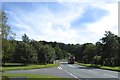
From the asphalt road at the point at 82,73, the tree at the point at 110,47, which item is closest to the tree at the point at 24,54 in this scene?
the tree at the point at 110,47

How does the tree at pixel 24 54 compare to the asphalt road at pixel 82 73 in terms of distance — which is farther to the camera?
the tree at pixel 24 54

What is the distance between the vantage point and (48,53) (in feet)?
299

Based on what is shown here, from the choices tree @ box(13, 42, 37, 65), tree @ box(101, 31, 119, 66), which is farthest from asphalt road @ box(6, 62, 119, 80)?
tree @ box(101, 31, 119, 66)

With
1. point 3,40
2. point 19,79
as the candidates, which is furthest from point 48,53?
point 3,40

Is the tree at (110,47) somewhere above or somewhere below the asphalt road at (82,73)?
above

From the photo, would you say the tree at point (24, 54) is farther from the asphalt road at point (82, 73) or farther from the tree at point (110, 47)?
the asphalt road at point (82, 73)

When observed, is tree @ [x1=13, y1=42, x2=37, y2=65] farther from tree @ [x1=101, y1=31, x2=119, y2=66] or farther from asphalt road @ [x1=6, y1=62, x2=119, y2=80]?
asphalt road @ [x1=6, y1=62, x2=119, y2=80]

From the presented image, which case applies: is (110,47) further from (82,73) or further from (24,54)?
(82,73)

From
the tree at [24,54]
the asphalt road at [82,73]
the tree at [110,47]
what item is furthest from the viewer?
the tree at [110,47]

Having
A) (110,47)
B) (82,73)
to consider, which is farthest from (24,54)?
(82,73)

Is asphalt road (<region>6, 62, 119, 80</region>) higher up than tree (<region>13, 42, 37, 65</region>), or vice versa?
tree (<region>13, 42, 37, 65</region>)

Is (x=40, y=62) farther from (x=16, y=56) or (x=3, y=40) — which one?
(x=3, y=40)

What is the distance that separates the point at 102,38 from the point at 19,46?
22.0m

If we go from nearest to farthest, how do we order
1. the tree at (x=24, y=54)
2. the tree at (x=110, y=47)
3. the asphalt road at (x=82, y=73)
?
the asphalt road at (x=82, y=73) → the tree at (x=24, y=54) → the tree at (x=110, y=47)
